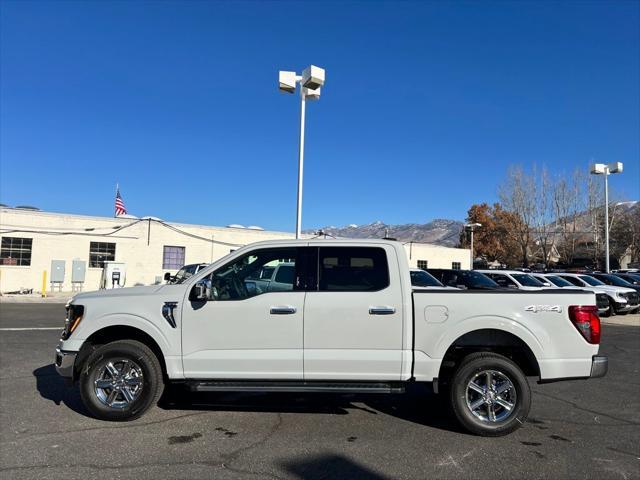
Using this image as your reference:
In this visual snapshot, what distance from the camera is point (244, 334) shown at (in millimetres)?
5090

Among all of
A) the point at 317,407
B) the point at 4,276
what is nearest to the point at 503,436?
the point at 317,407

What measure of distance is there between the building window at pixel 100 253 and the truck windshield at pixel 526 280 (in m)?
19.4

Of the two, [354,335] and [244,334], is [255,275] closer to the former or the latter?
[244,334]

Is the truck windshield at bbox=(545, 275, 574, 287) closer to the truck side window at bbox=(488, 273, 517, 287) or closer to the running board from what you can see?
the truck side window at bbox=(488, 273, 517, 287)

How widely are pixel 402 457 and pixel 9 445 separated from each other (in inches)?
141

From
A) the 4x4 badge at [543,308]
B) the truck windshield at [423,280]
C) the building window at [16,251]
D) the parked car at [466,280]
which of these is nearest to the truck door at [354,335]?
the 4x4 badge at [543,308]

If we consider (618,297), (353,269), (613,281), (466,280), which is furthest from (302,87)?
(613,281)

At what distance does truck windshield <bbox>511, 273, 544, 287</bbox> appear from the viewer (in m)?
17.7

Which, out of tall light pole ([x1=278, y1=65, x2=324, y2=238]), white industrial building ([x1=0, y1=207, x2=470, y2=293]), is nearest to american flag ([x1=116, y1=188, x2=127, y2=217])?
white industrial building ([x1=0, y1=207, x2=470, y2=293])

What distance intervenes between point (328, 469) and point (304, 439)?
0.72 m

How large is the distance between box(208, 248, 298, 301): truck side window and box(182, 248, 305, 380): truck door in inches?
0.9

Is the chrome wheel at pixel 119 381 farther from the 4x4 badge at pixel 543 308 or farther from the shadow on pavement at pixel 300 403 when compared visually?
the 4x4 badge at pixel 543 308

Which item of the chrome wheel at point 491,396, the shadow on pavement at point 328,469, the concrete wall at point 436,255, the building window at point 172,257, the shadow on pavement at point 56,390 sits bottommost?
the shadow on pavement at point 56,390

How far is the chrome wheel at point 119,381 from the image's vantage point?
523 cm
